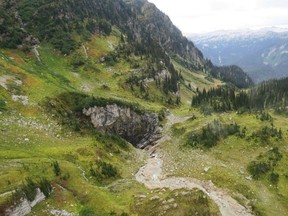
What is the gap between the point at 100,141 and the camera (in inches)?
2736

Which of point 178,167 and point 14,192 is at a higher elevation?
point 14,192

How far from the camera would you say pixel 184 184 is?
5656cm

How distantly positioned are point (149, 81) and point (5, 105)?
69.5 meters

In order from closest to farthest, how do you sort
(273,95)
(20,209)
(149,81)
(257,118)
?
(20,209) < (257,118) < (149,81) < (273,95)

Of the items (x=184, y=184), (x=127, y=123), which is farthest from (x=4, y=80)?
(x=184, y=184)

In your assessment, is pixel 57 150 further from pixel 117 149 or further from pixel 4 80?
pixel 4 80

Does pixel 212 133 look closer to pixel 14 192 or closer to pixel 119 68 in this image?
pixel 14 192

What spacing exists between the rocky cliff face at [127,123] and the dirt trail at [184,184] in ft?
46.3

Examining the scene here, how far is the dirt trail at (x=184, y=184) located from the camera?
4988 centimetres

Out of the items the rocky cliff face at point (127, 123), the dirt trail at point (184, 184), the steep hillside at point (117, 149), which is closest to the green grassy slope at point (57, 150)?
the steep hillside at point (117, 149)

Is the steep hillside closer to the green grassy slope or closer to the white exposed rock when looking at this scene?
the green grassy slope

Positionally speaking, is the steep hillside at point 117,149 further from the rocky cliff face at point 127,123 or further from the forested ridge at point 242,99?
the forested ridge at point 242,99

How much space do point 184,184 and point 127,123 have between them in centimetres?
3356

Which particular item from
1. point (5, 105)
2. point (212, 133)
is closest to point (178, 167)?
point (212, 133)
